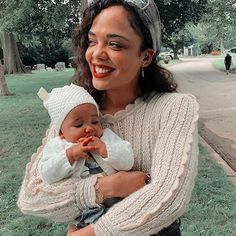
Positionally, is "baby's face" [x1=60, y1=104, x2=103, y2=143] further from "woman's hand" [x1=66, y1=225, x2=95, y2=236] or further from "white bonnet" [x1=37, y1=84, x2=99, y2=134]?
"woman's hand" [x1=66, y1=225, x2=95, y2=236]

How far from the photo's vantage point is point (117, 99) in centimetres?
199

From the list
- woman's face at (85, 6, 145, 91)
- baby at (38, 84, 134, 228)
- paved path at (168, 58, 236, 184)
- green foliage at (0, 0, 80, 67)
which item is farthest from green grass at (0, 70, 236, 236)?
green foliage at (0, 0, 80, 67)

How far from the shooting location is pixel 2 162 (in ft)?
22.0

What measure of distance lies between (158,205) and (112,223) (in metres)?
0.18

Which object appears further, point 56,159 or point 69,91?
point 69,91

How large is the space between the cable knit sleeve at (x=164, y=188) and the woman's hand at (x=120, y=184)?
50 millimetres

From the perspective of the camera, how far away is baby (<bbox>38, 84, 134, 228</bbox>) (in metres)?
1.73

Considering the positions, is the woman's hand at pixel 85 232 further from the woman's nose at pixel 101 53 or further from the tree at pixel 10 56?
the tree at pixel 10 56

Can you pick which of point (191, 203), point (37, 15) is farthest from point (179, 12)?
point (191, 203)

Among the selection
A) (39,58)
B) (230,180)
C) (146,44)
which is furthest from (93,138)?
(39,58)

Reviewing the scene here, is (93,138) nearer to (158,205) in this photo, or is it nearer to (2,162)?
(158,205)

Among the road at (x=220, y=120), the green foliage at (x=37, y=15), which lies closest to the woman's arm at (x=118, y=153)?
the road at (x=220, y=120)

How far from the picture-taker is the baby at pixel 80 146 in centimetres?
173

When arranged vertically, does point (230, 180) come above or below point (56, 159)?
below
